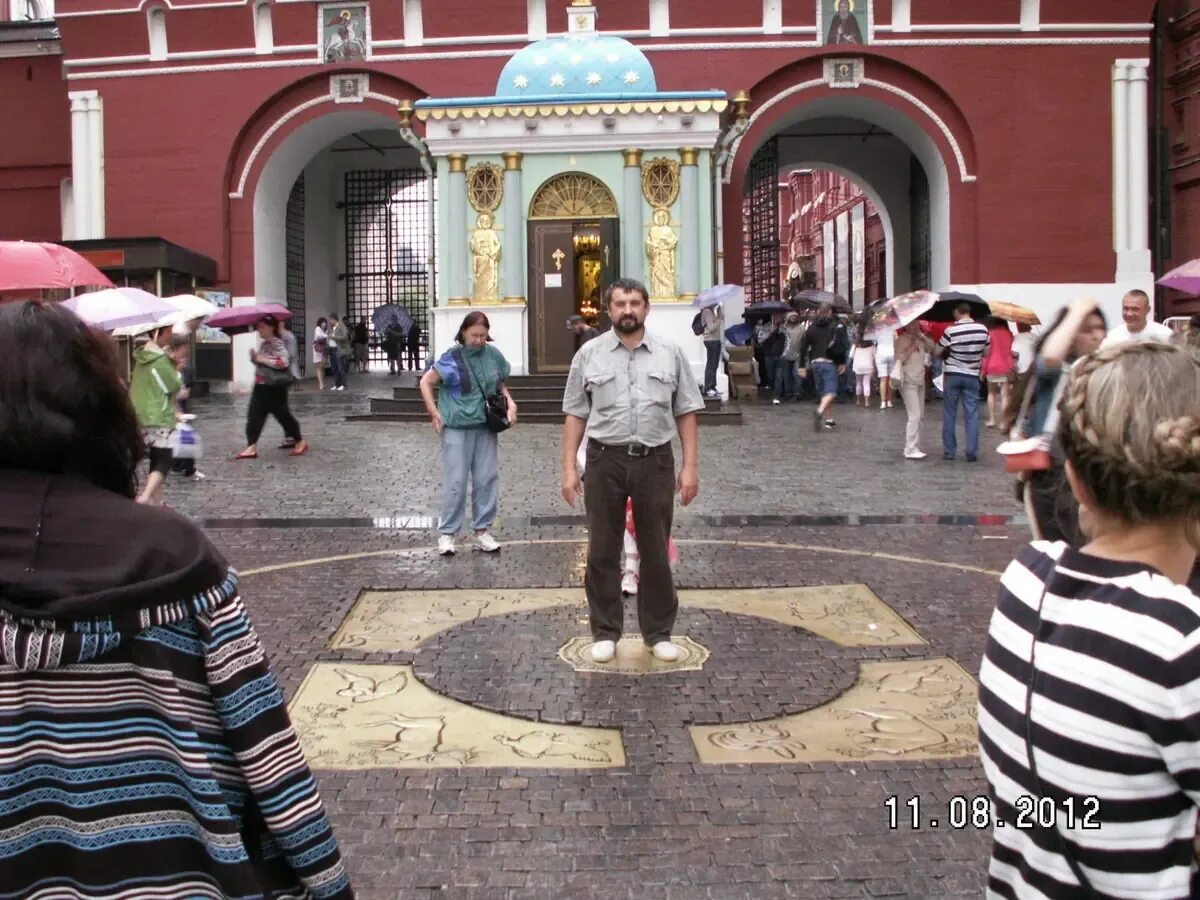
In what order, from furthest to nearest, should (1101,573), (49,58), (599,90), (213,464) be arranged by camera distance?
(49,58) < (599,90) < (213,464) < (1101,573)

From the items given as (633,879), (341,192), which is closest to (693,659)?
(633,879)

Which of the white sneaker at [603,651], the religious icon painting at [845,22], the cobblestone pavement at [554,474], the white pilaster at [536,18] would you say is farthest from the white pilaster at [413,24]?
the white sneaker at [603,651]

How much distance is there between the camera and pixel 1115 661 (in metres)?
1.77

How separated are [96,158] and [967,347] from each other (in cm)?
1885

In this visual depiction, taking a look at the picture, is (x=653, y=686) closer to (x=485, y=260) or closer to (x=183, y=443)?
(x=183, y=443)

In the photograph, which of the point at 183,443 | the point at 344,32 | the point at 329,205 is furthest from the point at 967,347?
the point at 329,205

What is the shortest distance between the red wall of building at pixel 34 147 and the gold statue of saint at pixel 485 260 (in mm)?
11819

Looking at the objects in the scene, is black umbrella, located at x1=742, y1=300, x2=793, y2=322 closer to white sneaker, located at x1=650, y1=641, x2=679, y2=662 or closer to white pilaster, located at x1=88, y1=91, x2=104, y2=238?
white pilaster, located at x1=88, y1=91, x2=104, y2=238

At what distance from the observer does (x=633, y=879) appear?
3422mm

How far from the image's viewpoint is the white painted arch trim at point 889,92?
23984 millimetres

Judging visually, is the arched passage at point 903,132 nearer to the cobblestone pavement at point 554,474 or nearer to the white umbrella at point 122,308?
the cobblestone pavement at point 554,474

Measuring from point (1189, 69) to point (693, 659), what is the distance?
22.1m

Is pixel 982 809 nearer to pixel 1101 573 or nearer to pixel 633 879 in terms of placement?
pixel 1101 573

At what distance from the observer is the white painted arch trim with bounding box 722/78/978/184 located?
24.0m
